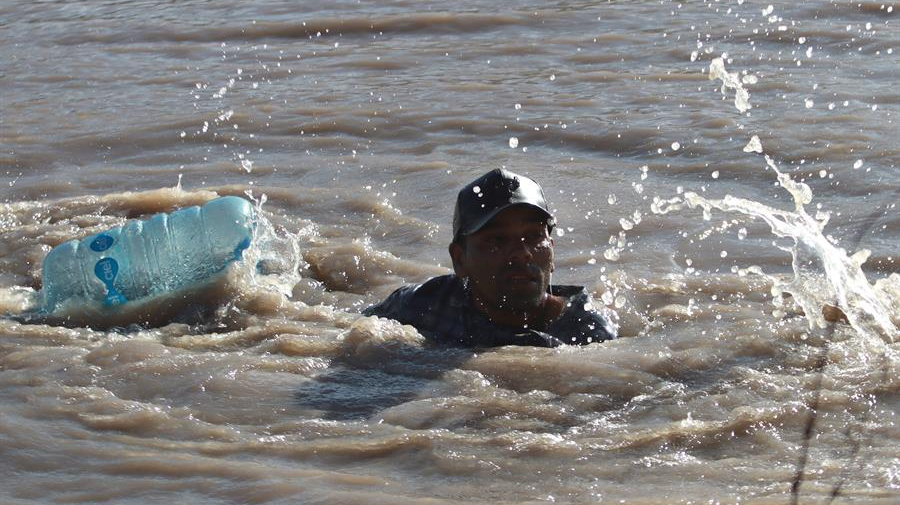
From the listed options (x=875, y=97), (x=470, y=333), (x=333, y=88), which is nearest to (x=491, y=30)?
(x=333, y=88)

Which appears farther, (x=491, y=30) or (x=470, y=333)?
(x=491, y=30)

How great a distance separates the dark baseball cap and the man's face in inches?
1.0

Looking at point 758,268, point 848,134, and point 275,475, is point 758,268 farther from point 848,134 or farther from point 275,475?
point 275,475

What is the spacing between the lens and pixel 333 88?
1045 cm

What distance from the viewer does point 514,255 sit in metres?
5.05

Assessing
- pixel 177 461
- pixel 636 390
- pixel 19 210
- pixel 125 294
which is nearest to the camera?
pixel 177 461

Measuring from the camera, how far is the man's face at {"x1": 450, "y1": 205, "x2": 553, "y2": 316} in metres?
5.05

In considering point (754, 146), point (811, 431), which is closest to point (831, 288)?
point (811, 431)

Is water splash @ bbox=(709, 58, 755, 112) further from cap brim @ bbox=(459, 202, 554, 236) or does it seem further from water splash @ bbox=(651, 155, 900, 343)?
cap brim @ bbox=(459, 202, 554, 236)

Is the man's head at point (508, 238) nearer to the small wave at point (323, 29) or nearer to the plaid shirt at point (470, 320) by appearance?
the plaid shirt at point (470, 320)

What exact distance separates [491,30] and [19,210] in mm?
5461

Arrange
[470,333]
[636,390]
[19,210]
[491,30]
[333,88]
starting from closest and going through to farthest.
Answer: [636,390] < [470,333] < [19,210] < [333,88] < [491,30]

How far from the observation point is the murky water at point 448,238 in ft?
14.0

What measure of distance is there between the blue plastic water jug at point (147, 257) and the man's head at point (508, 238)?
156 cm
